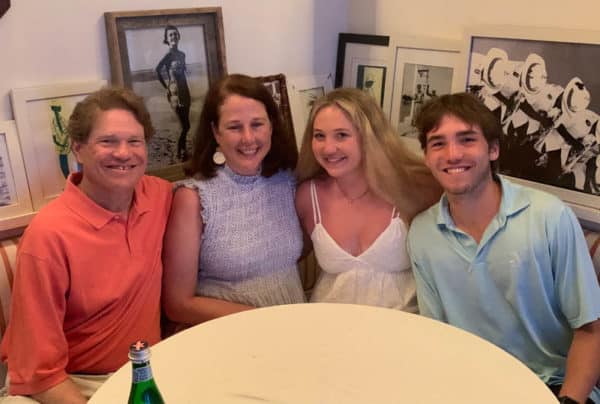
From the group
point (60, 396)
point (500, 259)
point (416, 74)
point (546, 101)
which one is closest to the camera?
point (60, 396)

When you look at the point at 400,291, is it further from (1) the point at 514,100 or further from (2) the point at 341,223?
(1) the point at 514,100

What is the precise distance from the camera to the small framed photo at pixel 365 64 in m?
2.67

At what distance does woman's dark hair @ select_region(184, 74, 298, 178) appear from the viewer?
6.37 feet

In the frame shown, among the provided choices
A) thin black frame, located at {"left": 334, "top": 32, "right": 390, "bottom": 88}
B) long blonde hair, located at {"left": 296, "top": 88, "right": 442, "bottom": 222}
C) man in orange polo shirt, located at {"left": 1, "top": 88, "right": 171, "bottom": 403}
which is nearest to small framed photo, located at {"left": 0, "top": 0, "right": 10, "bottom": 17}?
man in orange polo shirt, located at {"left": 1, "top": 88, "right": 171, "bottom": 403}

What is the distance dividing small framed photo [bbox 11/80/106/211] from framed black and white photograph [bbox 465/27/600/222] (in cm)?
140

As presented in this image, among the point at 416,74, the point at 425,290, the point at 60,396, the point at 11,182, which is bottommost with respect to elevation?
the point at 60,396

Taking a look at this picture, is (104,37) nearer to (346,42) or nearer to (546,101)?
(346,42)

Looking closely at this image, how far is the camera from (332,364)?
1385mm

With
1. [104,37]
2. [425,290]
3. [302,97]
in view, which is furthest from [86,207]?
[302,97]

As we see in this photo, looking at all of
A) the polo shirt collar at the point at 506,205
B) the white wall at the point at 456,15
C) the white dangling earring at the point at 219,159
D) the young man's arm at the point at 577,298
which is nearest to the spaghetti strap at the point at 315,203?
the white dangling earring at the point at 219,159

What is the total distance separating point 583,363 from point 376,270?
24.7 inches

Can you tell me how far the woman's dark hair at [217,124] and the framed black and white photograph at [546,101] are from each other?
72cm

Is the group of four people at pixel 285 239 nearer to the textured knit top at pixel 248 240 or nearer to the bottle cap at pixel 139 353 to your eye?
the textured knit top at pixel 248 240

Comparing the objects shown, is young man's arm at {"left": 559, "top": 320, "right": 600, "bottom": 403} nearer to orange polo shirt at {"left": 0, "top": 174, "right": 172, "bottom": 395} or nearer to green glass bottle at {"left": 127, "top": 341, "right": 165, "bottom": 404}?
green glass bottle at {"left": 127, "top": 341, "right": 165, "bottom": 404}
